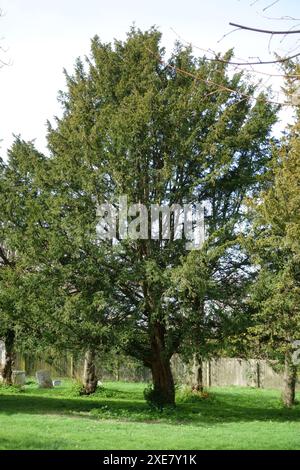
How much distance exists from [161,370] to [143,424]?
369 centimetres

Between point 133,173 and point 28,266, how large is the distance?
3698 mm

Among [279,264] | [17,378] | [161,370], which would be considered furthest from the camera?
[17,378]

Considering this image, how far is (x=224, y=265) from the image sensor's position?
1593 cm

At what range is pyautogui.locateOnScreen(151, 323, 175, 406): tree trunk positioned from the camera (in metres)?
15.7

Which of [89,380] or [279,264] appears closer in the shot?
[279,264]

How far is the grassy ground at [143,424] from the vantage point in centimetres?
891

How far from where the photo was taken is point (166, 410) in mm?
14914

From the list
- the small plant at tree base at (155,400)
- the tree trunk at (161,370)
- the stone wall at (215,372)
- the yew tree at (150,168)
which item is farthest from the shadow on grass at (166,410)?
the stone wall at (215,372)

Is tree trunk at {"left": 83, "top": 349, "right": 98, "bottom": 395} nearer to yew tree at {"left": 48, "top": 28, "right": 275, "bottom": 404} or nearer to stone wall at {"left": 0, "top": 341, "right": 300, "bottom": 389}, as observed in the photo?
stone wall at {"left": 0, "top": 341, "right": 300, "bottom": 389}

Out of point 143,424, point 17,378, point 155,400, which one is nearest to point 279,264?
point 155,400

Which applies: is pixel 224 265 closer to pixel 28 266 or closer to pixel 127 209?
pixel 127 209

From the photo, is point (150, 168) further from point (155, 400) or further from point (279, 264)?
point (155, 400)
